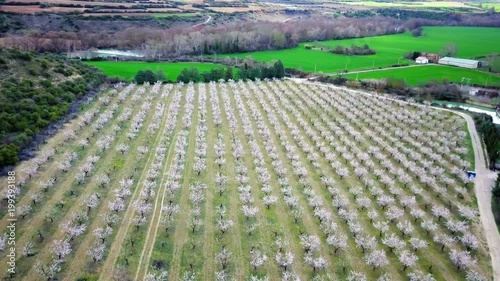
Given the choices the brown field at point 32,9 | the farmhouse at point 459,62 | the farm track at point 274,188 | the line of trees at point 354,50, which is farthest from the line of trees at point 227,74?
the brown field at point 32,9

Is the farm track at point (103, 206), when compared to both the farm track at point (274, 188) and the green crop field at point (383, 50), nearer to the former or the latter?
the farm track at point (274, 188)

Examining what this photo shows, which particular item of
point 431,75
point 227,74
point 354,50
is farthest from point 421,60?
point 227,74

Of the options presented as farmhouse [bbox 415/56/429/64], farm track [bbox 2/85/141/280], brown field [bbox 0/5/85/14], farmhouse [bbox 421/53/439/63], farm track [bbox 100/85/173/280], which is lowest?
farm track [bbox 100/85/173/280]

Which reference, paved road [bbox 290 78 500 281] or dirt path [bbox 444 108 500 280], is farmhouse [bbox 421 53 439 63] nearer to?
paved road [bbox 290 78 500 281]

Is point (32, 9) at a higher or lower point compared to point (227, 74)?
higher

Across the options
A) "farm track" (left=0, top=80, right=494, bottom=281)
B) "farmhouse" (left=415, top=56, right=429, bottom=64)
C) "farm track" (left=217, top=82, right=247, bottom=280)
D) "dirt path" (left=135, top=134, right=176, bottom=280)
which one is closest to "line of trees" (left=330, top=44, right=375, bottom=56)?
"farmhouse" (left=415, top=56, right=429, bottom=64)

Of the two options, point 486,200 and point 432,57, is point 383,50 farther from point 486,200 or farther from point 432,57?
point 486,200
